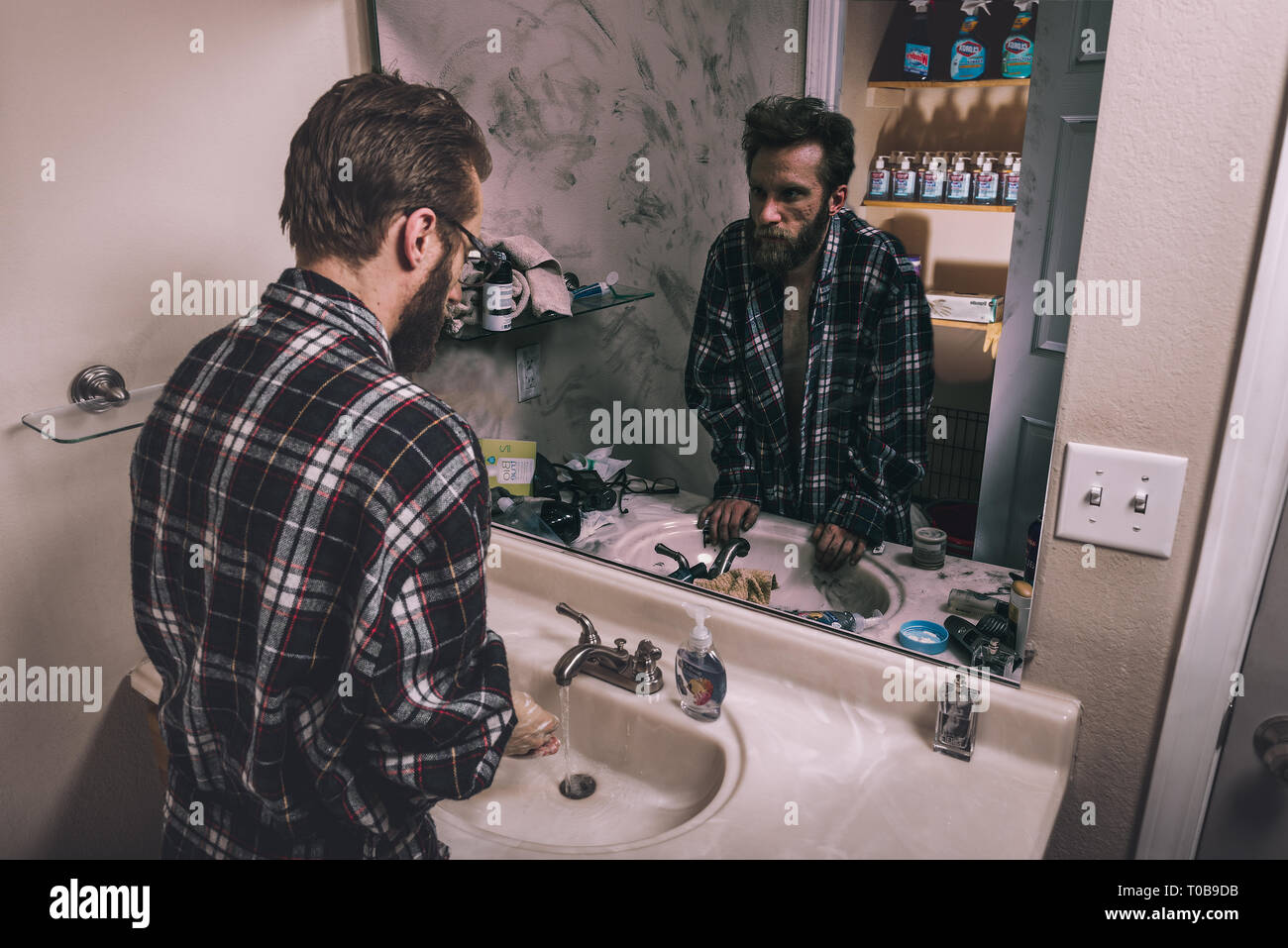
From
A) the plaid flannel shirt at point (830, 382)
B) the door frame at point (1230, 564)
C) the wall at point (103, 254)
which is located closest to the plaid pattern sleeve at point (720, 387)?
the plaid flannel shirt at point (830, 382)

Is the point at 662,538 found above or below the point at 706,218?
below

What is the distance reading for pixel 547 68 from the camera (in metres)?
1.27

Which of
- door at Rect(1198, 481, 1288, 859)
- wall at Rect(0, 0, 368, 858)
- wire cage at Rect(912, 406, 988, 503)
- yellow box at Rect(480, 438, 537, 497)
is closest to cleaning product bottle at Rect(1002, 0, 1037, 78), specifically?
wire cage at Rect(912, 406, 988, 503)

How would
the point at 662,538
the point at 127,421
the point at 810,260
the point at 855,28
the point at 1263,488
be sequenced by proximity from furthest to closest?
the point at 662,538 < the point at 127,421 < the point at 810,260 < the point at 855,28 < the point at 1263,488

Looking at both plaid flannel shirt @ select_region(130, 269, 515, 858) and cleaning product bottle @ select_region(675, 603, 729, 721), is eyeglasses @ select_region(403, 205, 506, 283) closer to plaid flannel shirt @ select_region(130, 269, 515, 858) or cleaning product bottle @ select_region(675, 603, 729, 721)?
plaid flannel shirt @ select_region(130, 269, 515, 858)

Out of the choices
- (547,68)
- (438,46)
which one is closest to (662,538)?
(547,68)

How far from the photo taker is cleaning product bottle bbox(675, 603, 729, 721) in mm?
1117

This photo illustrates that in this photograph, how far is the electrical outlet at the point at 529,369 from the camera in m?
1.39

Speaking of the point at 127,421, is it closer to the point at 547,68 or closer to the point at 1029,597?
the point at 547,68

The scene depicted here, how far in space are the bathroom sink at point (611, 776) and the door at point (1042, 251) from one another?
483 mm

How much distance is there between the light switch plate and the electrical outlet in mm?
817

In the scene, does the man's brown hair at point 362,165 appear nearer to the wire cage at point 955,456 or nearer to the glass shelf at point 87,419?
the glass shelf at point 87,419
